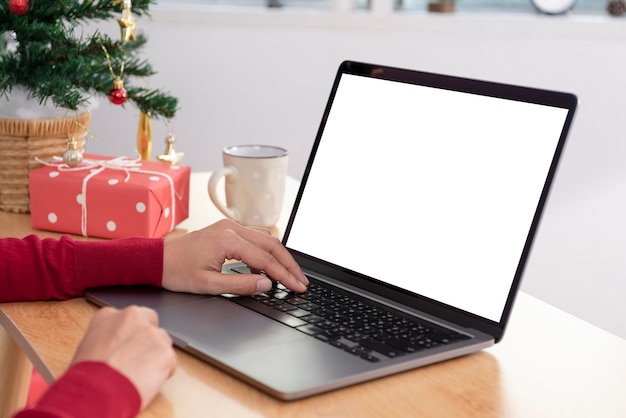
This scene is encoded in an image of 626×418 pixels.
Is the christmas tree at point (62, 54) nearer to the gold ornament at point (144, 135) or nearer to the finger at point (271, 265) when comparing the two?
the gold ornament at point (144, 135)

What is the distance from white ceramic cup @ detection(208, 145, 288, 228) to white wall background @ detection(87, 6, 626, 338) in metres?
1.31

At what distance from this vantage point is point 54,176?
1.18 m

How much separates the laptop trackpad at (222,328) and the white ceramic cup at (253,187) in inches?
14.4

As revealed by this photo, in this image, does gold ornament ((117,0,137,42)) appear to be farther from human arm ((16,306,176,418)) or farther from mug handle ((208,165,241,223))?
human arm ((16,306,176,418))

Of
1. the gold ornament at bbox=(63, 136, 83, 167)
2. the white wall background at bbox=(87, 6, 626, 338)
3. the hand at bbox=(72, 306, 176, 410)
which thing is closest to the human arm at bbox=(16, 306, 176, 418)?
the hand at bbox=(72, 306, 176, 410)

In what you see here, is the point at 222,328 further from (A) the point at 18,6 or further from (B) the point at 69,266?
(A) the point at 18,6

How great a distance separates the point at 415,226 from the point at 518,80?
66.8 inches

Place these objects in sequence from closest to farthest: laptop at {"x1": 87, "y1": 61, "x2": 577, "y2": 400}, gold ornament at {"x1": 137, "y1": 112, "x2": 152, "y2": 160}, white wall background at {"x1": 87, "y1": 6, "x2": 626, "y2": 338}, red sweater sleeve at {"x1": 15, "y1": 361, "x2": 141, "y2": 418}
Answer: red sweater sleeve at {"x1": 15, "y1": 361, "x2": 141, "y2": 418} < laptop at {"x1": 87, "y1": 61, "x2": 577, "y2": 400} < gold ornament at {"x1": 137, "y1": 112, "x2": 152, "y2": 160} < white wall background at {"x1": 87, "y1": 6, "x2": 626, "y2": 338}

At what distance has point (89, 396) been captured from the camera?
60 cm

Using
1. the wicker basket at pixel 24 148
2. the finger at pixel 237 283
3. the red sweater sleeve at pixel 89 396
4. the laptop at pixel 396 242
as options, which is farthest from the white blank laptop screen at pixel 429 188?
the wicker basket at pixel 24 148

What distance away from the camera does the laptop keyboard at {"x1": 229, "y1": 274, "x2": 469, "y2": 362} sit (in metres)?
0.75

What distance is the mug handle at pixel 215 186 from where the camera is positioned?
1.19 m

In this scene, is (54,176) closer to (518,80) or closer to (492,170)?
(492,170)

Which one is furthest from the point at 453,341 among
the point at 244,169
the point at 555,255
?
the point at 555,255
